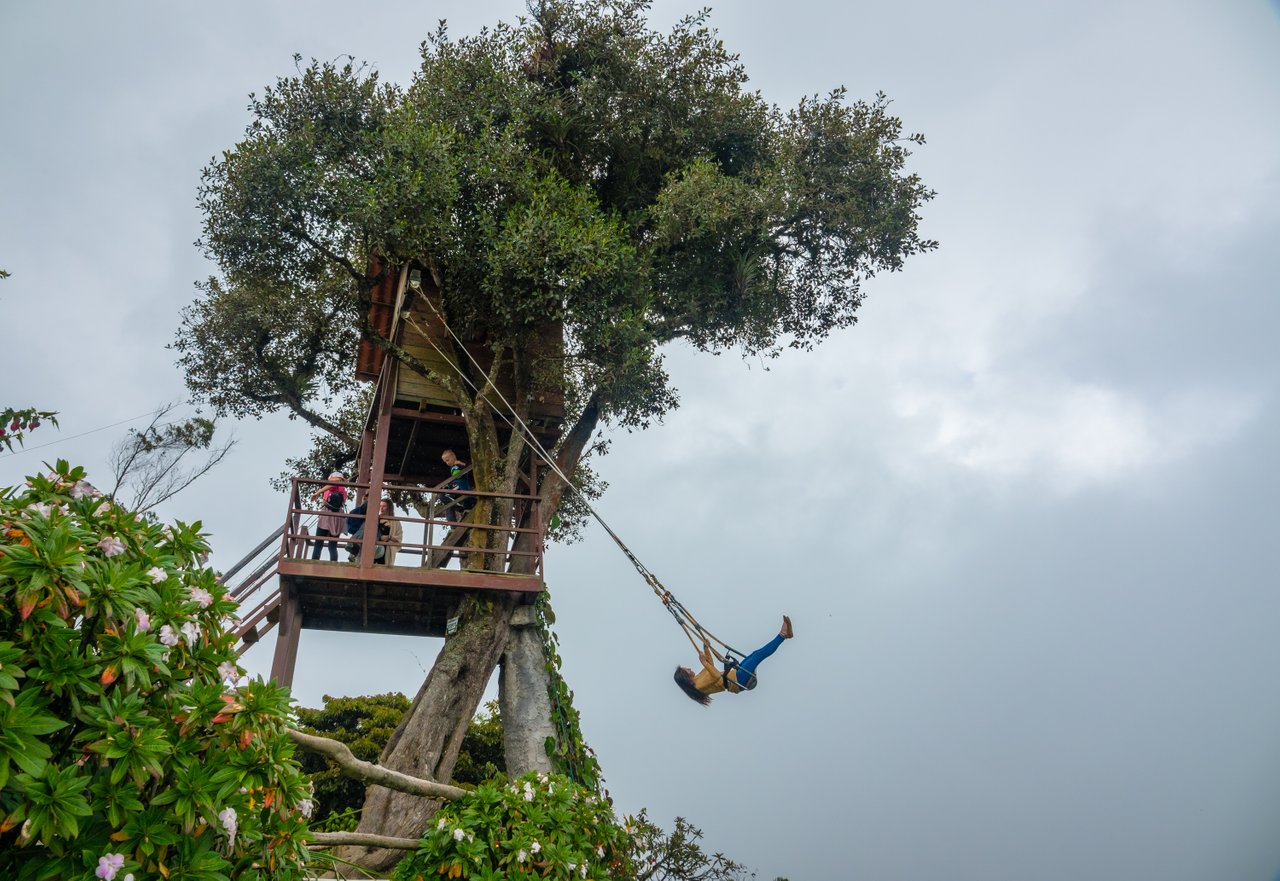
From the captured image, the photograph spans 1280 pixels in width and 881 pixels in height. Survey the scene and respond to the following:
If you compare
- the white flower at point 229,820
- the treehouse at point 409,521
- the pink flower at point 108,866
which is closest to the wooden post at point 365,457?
the treehouse at point 409,521

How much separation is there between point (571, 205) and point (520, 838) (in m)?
8.04

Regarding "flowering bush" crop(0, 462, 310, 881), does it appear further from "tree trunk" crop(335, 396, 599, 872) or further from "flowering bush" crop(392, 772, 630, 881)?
"tree trunk" crop(335, 396, 599, 872)

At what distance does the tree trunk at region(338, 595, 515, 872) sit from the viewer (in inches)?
418

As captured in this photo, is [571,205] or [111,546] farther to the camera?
[571,205]

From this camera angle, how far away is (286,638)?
37.7ft

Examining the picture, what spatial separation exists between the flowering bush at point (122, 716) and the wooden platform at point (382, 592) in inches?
274

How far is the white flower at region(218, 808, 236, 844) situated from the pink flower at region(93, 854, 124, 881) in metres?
0.37

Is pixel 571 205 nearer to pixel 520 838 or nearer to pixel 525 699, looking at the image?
pixel 525 699

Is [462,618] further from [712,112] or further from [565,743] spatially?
[712,112]

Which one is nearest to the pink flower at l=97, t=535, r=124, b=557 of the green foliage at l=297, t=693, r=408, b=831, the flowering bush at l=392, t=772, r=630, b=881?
the flowering bush at l=392, t=772, r=630, b=881

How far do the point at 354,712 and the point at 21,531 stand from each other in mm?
14425

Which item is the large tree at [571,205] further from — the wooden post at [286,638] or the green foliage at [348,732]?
the green foliage at [348,732]

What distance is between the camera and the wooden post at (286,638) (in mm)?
11383

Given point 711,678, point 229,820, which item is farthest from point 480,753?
point 229,820
